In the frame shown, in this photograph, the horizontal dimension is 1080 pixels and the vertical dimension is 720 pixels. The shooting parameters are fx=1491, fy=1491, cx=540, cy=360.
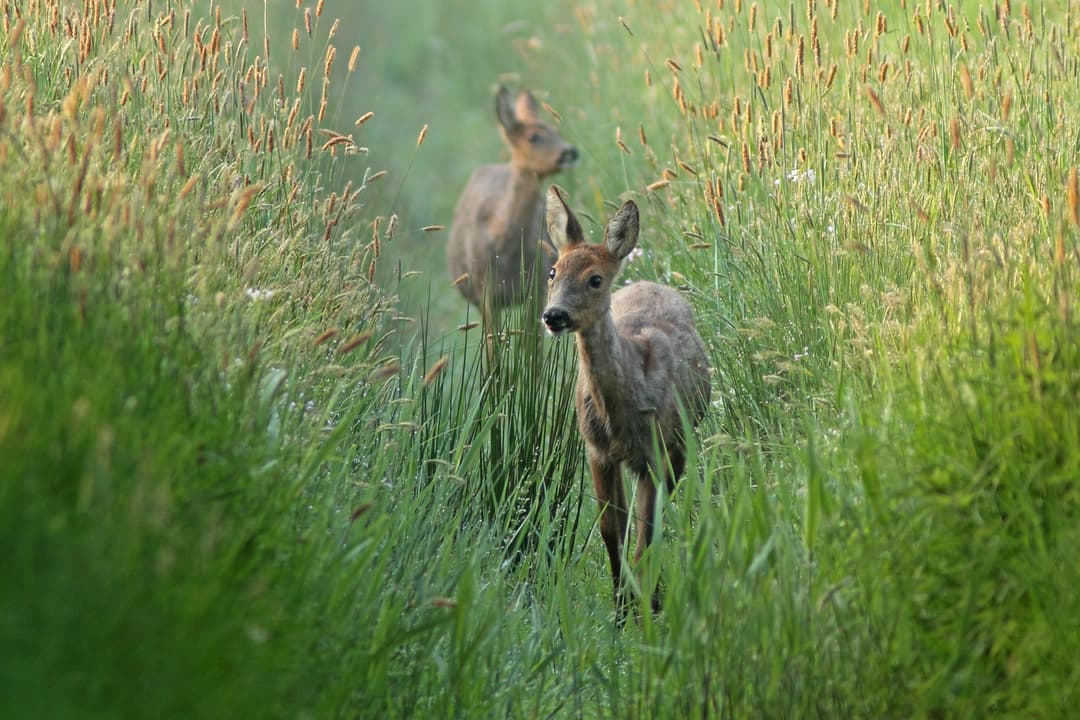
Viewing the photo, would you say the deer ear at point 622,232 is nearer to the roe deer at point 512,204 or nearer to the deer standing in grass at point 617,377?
the deer standing in grass at point 617,377

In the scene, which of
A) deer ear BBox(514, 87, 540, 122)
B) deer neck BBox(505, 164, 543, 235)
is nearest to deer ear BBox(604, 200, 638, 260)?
deer neck BBox(505, 164, 543, 235)

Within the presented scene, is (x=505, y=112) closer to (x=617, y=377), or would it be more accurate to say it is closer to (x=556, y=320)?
(x=617, y=377)

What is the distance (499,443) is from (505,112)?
22.0 feet

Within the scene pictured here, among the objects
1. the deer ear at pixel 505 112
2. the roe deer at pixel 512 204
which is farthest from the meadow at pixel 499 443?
the deer ear at pixel 505 112

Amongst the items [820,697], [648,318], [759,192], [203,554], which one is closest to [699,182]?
[759,192]

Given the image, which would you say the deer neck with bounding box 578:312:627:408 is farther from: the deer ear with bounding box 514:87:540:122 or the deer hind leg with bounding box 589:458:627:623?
the deer ear with bounding box 514:87:540:122

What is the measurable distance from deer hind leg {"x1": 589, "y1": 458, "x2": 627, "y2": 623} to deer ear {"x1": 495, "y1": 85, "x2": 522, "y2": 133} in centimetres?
620

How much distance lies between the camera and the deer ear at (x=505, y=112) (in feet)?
41.8

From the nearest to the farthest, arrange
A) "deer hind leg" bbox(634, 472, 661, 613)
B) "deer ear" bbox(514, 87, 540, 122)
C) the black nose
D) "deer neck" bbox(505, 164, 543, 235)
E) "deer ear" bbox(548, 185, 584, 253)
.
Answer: "deer hind leg" bbox(634, 472, 661, 613)
the black nose
"deer ear" bbox(548, 185, 584, 253)
"deer neck" bbox(505, 164, 543, 235)
"deer ear" bbox(514, 87, 540, 122)

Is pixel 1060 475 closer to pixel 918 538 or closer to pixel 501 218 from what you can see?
pixel 918 538

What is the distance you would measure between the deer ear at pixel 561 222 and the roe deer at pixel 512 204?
4451 millimetres

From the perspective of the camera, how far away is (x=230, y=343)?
13.8ft

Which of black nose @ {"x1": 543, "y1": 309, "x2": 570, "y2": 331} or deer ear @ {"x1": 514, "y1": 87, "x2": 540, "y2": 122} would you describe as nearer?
black nose @ {"x1": 543, "y1": 309, "x2": 570, "y2": 331}

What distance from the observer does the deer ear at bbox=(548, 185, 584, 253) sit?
7.33m
